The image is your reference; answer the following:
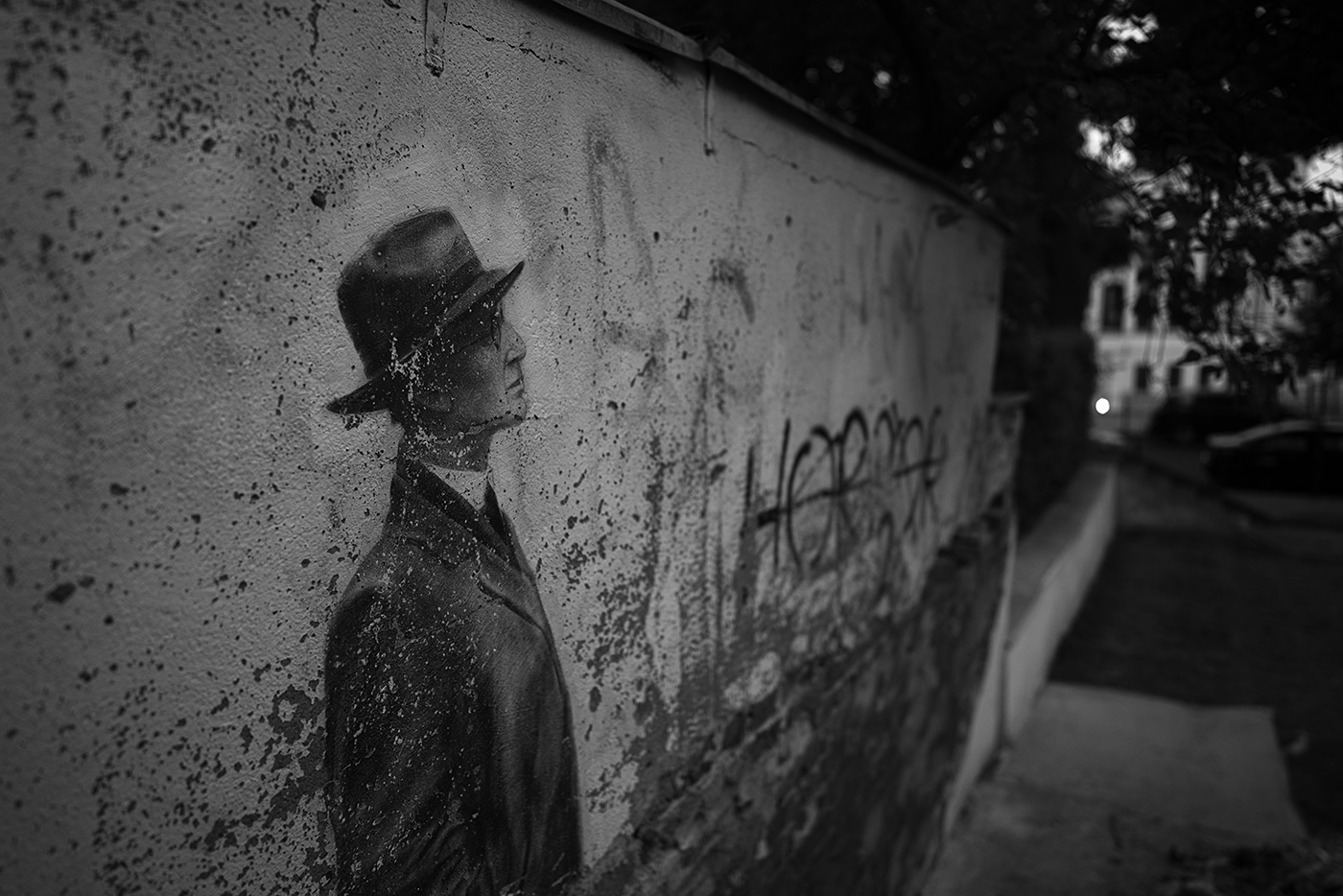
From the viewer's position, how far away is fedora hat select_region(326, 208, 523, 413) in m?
1.21

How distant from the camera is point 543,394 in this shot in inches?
61.7

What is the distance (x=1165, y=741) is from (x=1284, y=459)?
11376mm

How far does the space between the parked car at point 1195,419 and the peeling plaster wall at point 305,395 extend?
23.9 m

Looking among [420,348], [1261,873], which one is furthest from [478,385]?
[1261,873]

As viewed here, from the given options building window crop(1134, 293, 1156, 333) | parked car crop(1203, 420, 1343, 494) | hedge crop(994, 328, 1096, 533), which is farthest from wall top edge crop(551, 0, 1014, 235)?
parked car crop(1203, 420, 1343, 494)

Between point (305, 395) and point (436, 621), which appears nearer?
point (305, 395)

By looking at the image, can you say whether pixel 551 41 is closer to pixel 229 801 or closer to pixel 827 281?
pixel 229 801

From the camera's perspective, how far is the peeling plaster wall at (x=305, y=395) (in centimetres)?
92

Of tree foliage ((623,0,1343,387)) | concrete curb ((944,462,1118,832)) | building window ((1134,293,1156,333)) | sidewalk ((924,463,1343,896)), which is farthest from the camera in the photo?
concrete curb ((944,462,1118,832))

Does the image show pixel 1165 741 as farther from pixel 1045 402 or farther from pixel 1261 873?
pixel 1045 402

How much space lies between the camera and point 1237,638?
835 centimetres

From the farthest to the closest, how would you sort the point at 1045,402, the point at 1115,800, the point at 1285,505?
the point at 1285,505, the point at 1045,402, the point at 1115,800

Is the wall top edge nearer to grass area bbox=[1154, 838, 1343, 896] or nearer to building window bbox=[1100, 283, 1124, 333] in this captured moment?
grass area bbox=[1154, 838, 1343, 896]

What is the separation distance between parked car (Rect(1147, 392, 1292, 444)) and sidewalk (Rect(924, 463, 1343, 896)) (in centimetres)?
1380
